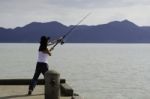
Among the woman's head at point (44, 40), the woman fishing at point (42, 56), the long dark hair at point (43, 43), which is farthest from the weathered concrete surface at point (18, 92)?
the woman's head at point (44, 40)

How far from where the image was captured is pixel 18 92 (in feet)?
52.6

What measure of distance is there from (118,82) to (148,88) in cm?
608

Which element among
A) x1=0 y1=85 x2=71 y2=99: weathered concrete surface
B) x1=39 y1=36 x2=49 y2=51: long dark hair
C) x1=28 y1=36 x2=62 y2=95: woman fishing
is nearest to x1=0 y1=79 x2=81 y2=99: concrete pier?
x1=0 y1=85 x2=71 y2=99: weathered concrete surface

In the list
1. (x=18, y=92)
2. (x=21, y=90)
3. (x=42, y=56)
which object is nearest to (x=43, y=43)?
(x=42, y=56)

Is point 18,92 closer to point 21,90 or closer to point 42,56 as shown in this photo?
point 21,90

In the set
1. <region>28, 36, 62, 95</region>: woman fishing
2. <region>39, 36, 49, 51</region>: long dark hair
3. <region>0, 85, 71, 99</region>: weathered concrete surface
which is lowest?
<region>0, 85, 71, 99</region>: weathered concrete surface

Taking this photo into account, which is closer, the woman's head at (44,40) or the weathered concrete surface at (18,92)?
the weathered concrete surface at (18,92)

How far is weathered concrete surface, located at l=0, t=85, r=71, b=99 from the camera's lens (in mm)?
14805

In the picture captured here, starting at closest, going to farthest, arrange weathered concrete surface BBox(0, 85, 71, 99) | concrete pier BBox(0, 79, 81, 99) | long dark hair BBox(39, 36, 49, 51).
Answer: weathered concrete surface BBox(0, 85, 71, 99), concrete pier BBox(0, 79, 81, 99), long dark hair BBox(39, 36, 49, 51)

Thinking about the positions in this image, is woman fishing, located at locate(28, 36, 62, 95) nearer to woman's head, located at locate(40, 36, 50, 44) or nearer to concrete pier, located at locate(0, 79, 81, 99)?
woman's head, located at locate(40, 36, 50, 44)

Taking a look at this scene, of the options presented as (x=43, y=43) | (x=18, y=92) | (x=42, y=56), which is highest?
(x=43, y=43)

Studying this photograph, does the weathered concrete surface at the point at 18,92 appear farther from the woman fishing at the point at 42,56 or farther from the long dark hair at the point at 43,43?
the long dark hair at the point at 43,43

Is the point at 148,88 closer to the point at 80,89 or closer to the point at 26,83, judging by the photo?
the point at 80,89

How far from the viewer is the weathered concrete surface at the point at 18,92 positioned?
14.8 metres
